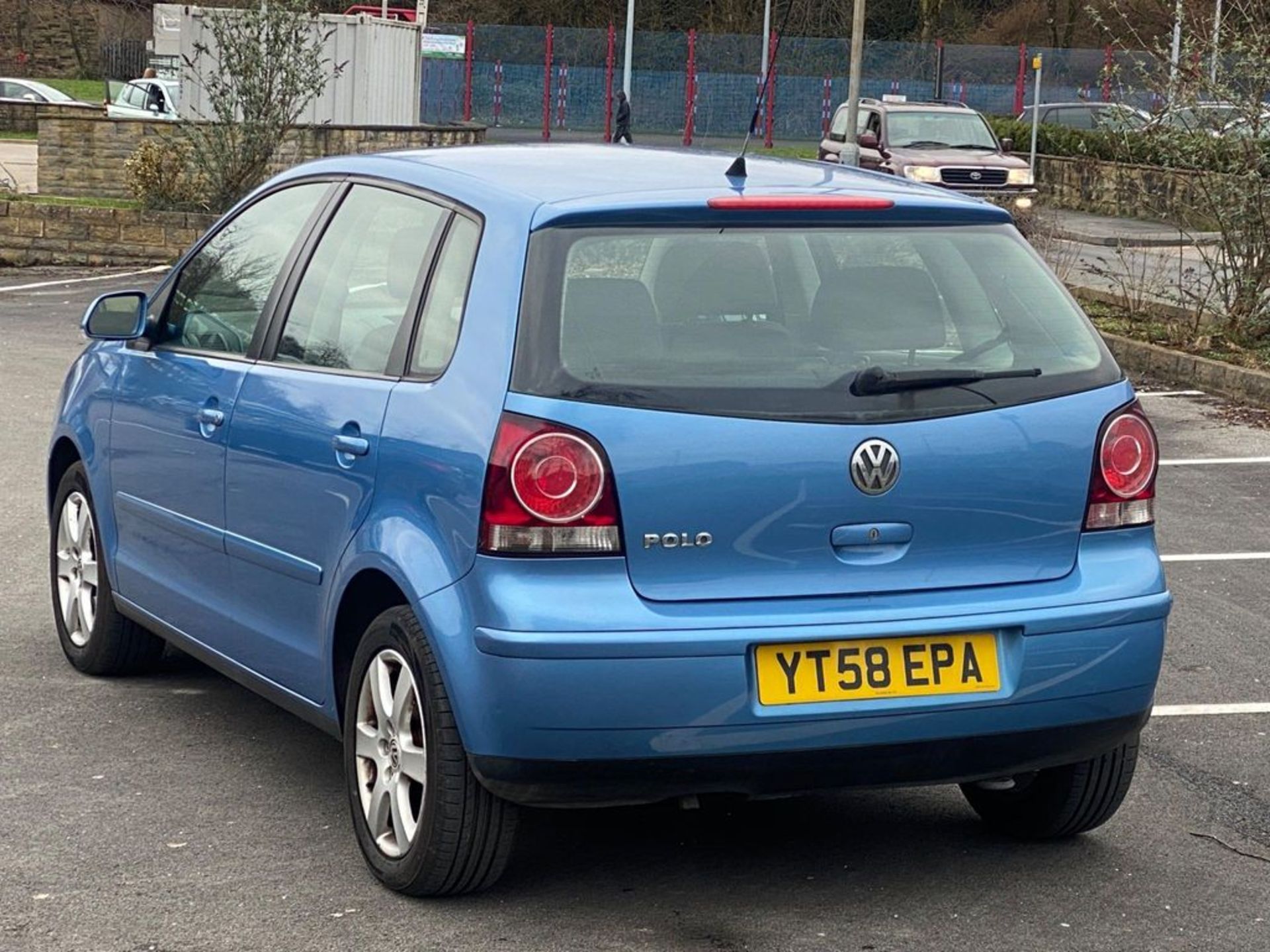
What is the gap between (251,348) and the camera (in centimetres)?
568

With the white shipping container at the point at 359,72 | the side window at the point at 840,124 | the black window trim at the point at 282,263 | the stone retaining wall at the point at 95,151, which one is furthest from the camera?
the side window at the point at 840,124

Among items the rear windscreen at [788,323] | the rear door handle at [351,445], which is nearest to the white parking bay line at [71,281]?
the rear door handle at [351,445]

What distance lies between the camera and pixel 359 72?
29.3 meters

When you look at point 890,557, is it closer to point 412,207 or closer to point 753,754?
point 753,754

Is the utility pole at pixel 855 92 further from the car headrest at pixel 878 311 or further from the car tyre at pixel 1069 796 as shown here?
the car headrest at pixel 878 311

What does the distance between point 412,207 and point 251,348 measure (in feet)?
2.39

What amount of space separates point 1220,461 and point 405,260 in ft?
25.9

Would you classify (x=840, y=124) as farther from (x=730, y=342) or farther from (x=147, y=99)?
(x=730, y=342)

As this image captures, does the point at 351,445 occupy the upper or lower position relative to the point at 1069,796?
upper

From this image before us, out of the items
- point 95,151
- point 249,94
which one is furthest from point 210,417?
point 95,151

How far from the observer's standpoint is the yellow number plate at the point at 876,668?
442cm

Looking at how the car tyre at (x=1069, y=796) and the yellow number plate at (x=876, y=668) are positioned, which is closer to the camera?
the yellow number plate at (x=876, y=668)

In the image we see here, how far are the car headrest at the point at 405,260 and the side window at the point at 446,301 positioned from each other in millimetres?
103

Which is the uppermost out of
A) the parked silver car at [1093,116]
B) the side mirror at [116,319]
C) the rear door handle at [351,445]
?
the parked silver car at [1093,116]
